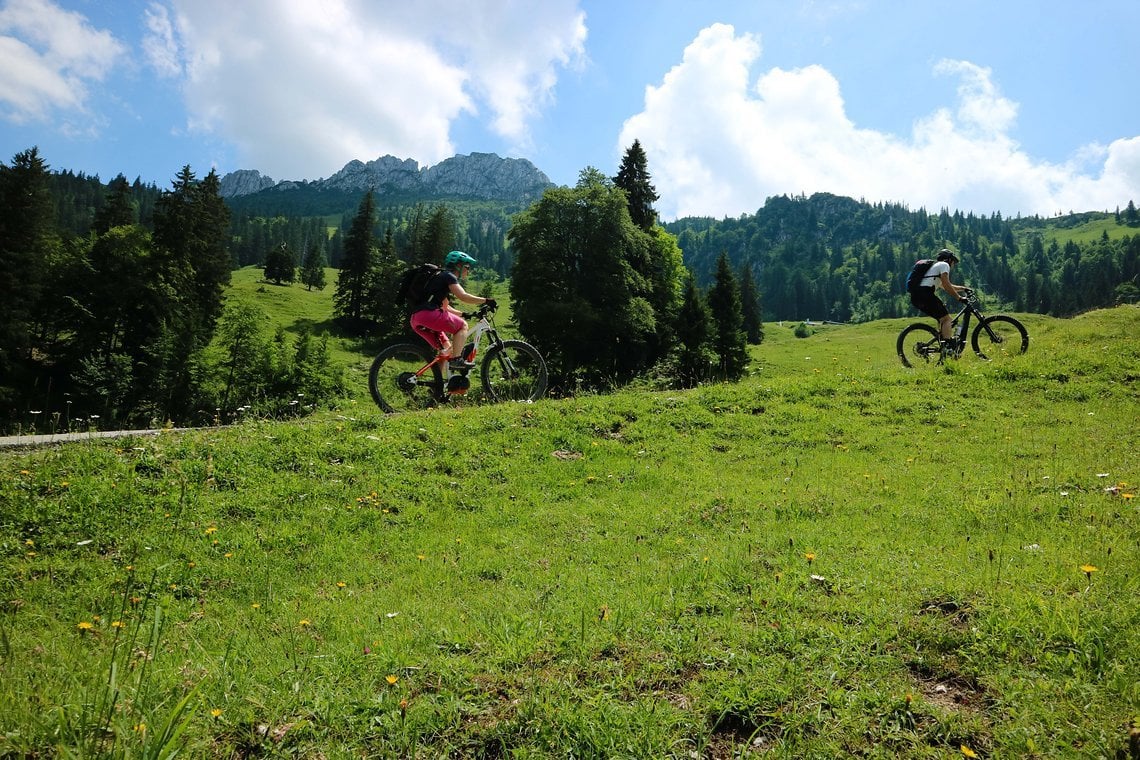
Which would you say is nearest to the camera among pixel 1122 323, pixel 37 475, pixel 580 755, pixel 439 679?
pixel 580 755

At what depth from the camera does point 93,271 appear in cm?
4619

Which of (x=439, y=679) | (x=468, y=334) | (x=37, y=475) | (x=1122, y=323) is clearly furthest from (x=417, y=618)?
(x=1122, y=323)

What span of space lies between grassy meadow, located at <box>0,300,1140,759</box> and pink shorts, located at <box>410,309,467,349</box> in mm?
1794

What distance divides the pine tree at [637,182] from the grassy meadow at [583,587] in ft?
123

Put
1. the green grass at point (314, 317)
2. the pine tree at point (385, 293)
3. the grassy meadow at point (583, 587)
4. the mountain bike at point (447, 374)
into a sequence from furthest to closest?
the pine tree at point (385, 293), the green grass at point (314, 317), the mountain bike at point (447, 374), the grassy meadow at point (583, 587)

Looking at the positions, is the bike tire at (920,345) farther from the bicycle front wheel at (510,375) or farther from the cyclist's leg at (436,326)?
the cyclist's leg at (436,326)

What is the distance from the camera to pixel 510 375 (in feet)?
42.5

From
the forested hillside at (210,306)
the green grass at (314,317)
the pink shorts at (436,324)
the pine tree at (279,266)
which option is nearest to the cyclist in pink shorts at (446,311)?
the pink shorts at (436,324)

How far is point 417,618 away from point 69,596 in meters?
3.56

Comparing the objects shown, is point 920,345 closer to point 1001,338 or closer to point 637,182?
point 1001,338

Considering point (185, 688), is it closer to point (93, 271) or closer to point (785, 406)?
point (785, 406)

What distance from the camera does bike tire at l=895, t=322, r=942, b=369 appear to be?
1529 centimetres

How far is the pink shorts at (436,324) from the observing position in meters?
11.6

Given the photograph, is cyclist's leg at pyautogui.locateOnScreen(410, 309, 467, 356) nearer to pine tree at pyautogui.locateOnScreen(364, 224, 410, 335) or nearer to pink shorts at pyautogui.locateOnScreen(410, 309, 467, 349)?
pink shorts at pyautogui.locateOnScreen(410, 309, 467, 349)
